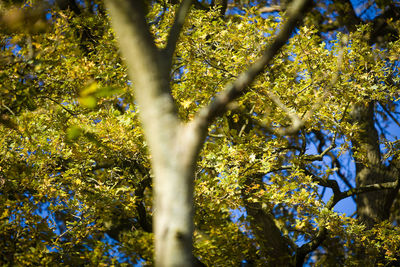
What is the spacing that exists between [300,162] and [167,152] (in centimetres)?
444

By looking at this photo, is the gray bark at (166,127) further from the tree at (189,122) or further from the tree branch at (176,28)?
the tree at (189,122)

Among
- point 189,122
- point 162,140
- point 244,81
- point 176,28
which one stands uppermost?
point 189,122

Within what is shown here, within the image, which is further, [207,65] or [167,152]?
[207,65]

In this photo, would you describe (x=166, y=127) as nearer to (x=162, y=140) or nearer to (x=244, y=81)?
(x=162, y=140)

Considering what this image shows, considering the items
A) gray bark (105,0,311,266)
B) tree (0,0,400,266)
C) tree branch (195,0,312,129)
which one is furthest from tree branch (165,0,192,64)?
tree (0,0,400,266)

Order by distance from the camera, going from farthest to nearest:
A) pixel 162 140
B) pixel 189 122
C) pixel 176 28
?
pixel 189 122
pixel 176 28
pixel 162 140

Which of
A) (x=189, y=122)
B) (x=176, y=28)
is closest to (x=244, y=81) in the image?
(x=176, y=28)

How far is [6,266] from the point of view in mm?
4453

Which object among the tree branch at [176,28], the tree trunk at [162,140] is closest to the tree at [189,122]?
the tree branch at [176,28]

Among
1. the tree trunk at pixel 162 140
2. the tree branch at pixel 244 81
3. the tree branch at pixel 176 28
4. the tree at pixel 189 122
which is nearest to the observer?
the tree trunk at pixel 162 140

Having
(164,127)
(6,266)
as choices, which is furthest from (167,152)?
(6,266)

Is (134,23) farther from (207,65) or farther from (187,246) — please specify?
(207,65)

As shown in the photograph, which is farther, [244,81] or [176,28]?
[176,28]

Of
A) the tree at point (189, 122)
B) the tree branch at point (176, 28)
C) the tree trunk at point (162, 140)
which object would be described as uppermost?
the tree at point (189, 122)
